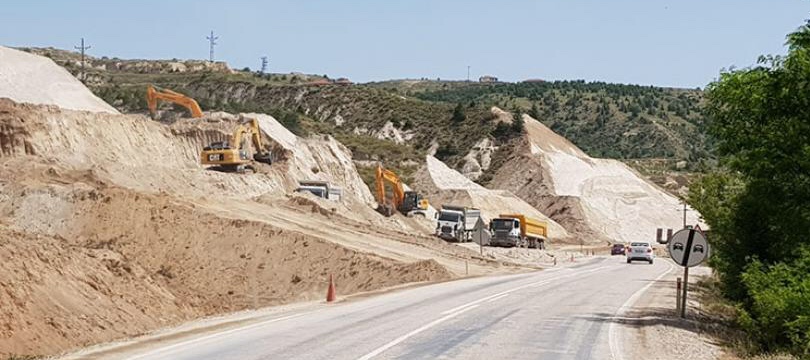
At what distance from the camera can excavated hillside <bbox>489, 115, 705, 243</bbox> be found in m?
103

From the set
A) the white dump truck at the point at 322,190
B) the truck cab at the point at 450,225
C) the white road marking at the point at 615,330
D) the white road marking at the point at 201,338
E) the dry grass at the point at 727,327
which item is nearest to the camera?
the white road marking at the point at 201,338

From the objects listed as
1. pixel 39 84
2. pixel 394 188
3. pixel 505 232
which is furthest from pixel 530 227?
pixel 39 84

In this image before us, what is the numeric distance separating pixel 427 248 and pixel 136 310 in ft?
88.3

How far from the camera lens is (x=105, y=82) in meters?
163

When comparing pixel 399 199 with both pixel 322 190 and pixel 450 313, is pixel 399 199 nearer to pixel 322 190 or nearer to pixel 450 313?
pixel 322 190

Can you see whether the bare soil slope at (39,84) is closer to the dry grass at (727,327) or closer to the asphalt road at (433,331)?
the asphalt road at (433,331)

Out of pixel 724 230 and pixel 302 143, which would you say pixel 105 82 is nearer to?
pixel 302 143

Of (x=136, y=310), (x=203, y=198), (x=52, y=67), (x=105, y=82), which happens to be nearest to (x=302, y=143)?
(x=52, y=67)

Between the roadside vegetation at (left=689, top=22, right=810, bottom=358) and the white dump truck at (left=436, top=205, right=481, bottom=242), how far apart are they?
156 ft

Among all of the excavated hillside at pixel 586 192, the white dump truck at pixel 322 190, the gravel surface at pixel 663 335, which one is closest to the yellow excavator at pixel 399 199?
the white dump truck at pixel 322 190

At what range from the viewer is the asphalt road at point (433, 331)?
17.7 m

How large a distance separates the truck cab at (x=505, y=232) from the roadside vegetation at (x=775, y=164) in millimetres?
46687

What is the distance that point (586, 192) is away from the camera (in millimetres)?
108188

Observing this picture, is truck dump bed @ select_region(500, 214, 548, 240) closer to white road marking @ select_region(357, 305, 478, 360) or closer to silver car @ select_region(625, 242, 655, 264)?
silver car @ select_region(625, 242, 655, 264)
